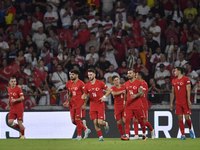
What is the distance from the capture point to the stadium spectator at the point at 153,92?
458 inches

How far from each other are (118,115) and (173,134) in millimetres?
2830

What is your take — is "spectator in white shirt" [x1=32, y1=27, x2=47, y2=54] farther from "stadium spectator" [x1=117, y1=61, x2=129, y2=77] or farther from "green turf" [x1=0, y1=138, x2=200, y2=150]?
"green turf" [x1=0, y1=138, x2=200, y2=150]

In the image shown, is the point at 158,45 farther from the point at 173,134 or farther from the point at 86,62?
the point at 173,134

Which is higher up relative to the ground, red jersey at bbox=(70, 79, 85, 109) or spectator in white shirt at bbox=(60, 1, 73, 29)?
spectator in white shirt at bbox=(60, 1, 73, 29)

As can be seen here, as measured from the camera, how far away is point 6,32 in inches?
628

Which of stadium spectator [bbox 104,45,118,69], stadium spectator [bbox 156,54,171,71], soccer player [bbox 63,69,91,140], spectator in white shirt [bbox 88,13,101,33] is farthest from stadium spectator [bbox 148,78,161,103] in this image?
spectator in white shirt [bbox 88,13,101,33]

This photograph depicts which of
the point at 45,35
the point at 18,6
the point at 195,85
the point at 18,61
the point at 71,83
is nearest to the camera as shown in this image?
the point at 71,83

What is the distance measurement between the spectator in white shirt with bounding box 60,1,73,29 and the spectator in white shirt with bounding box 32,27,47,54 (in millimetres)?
1126

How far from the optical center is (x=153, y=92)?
1187 centimetres

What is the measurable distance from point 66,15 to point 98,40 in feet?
7.14

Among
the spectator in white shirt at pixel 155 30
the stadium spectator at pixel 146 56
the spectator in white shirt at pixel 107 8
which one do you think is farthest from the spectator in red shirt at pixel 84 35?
the spectator in white shirt at pixel 155 30

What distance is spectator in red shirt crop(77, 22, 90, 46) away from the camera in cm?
1502

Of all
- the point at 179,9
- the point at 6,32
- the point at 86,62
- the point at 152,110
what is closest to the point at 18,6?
the point at 6,32

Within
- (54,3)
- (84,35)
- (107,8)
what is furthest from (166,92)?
(54,3)
